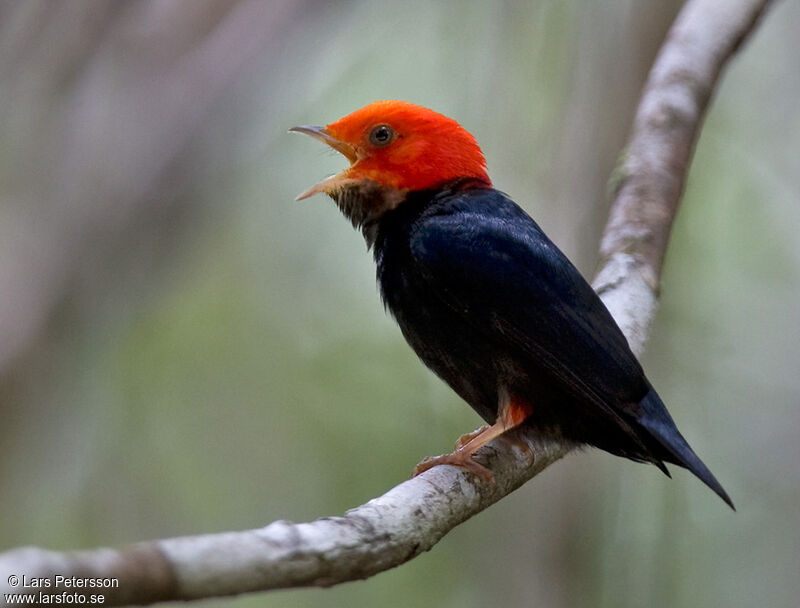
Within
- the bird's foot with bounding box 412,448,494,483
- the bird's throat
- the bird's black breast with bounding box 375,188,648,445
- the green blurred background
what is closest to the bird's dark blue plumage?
the bird's black breast with bounding box 375,188,648,445

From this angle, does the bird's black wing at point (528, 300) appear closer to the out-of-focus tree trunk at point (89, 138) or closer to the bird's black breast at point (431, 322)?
the bird's black breast at point (431, 322)

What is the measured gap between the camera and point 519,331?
11.0ft

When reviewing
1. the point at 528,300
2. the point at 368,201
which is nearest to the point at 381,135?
the point at 368,201

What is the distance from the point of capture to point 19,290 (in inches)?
175

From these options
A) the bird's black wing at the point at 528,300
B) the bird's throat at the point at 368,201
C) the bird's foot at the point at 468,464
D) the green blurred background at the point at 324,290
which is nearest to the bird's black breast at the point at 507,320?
the bird's black wing at the point at 528,300

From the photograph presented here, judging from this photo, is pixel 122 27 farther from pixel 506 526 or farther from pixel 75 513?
pixel 506 526

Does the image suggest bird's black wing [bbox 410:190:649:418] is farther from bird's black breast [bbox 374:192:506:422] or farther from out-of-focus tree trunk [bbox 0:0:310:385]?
out-of-focus tree trunk [bbox 0:0:310:385]

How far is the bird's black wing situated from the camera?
129 inches

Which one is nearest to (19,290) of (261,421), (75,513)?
(75,513)

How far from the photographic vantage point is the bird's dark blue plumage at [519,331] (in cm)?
328

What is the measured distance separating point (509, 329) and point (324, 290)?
3595 mm

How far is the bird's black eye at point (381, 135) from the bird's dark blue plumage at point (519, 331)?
0.49 meters

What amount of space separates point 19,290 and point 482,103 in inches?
118

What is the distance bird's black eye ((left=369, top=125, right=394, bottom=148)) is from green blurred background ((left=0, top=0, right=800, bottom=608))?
1245 mm
